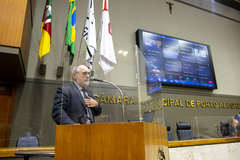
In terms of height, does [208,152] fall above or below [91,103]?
below

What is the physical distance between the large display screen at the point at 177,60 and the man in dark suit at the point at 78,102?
3250 mm

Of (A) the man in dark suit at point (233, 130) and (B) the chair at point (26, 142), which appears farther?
(A) the man in dark suit at point (233, 130)

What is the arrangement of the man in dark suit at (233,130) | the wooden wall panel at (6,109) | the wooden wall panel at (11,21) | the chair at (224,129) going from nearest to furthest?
the wooden wall panel at (11,21) → the wooden wall panel at (6,109) → the man in dark suit at (233,130) → the chair at (224,129)

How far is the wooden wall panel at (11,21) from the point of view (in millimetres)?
2238

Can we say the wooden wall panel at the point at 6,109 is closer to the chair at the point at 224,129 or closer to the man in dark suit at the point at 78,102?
the man in dark suit at the point at 78,102

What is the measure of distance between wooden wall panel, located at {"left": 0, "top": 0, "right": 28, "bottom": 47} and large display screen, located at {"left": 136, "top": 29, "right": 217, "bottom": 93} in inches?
106

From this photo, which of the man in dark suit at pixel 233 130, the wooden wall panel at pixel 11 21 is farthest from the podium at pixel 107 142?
the man in dark suit at pixel 233 130

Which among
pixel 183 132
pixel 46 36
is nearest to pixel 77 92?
pixel 46 36

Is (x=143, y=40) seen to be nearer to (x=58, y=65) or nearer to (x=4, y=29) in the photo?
(x=58, y=65)

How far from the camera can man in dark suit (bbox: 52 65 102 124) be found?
116 centimetres

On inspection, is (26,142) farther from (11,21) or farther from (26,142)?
(11,21)

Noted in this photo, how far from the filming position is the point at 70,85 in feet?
4.05

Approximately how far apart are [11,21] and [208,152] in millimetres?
2738

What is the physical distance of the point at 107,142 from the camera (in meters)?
0.94
